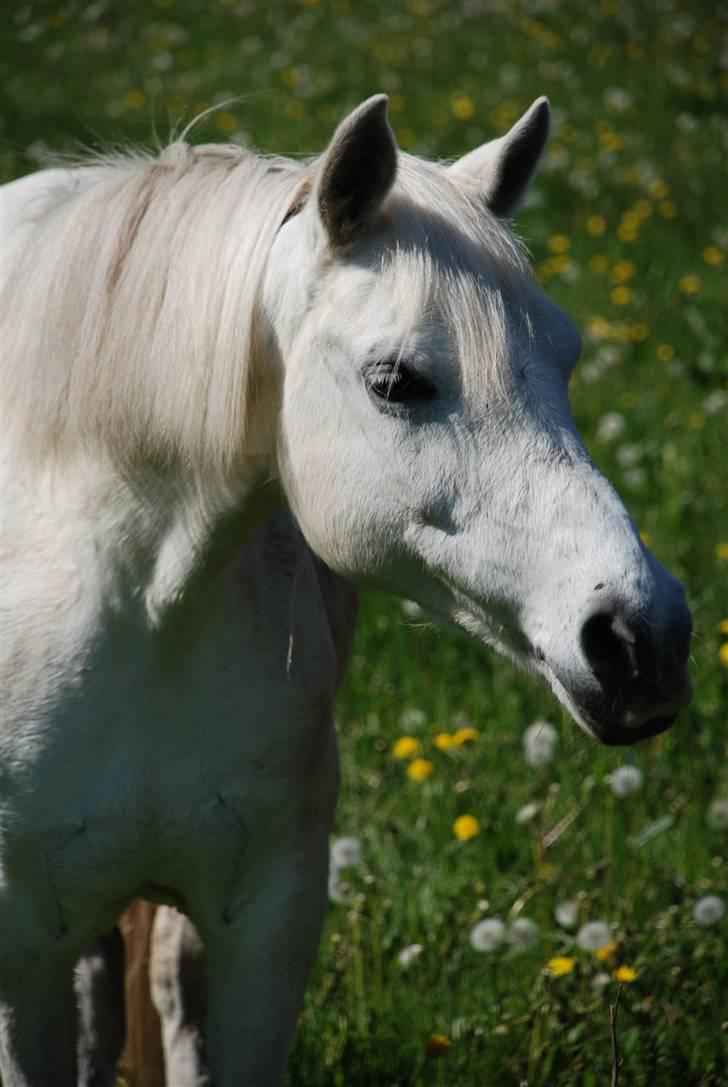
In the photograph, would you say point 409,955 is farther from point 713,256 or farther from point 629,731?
point 713,256

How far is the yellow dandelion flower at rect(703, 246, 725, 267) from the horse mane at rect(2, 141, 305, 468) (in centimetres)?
537

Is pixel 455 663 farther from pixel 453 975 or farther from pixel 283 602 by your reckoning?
pixel 283 602

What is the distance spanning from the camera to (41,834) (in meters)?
2.15

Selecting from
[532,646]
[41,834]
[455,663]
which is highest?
[532,646]

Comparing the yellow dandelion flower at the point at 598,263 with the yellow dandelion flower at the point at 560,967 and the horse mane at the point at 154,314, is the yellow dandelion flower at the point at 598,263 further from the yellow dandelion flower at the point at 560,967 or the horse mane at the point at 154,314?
the horse mane at the point at 154,314

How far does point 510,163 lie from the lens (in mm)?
2102

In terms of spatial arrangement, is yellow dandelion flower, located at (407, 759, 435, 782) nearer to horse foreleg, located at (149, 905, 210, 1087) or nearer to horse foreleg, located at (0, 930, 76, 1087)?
horse foreleg, located at (149, 905, 210, 1087)

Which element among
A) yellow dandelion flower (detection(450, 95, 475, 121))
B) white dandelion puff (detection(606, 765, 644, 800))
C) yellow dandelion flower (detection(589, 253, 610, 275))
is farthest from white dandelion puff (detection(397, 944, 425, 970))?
yellow dandelion flower (detection(450, 95, 475, 121))

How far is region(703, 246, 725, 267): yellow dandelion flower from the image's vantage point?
714 cm

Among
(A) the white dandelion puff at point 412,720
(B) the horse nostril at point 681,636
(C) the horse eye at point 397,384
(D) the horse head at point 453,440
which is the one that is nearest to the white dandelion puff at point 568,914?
(A) the white dandelion puff at point 412,720

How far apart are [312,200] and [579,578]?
2.07ft

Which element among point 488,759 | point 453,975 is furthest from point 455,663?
point 453,975

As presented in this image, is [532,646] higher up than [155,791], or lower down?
higher up

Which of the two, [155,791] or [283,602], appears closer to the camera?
[155,791]
